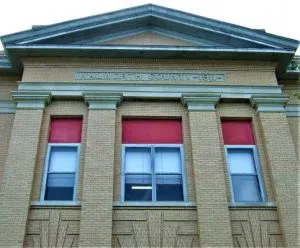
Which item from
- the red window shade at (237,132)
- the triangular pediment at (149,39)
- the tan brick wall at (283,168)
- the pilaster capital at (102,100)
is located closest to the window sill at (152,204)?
the tan brick wall at (283,168)

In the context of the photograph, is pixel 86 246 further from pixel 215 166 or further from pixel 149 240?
pixel 215 166

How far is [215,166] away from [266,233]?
2.25m

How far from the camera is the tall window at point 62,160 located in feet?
38.6

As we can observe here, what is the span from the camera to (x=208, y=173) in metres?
11.8

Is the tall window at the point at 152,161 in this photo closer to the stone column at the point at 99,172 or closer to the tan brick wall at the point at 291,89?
the stone column at the point at 99,172

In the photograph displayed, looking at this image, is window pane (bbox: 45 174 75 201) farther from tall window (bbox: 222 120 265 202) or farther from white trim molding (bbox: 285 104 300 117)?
white trim molding (bbox: 285 104 300 117)

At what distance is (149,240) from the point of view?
10766 millimetres

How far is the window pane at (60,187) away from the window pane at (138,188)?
1.57m

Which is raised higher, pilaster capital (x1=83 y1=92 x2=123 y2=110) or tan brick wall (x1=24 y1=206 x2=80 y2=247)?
pilaster capital (x1=83 y1=92 x2=123 y2=110)

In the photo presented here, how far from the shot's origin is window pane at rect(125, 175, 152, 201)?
38.5 feet

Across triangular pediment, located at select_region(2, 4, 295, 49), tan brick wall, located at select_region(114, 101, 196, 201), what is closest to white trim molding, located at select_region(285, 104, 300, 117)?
triangular pediment, located at select_region(2, 4, 295, 49)

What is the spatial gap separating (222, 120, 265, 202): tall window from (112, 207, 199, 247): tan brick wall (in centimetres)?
163

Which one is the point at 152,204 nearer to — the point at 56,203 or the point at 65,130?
the point at 56,203

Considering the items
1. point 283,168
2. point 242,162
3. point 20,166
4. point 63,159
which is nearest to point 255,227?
point 283,168
